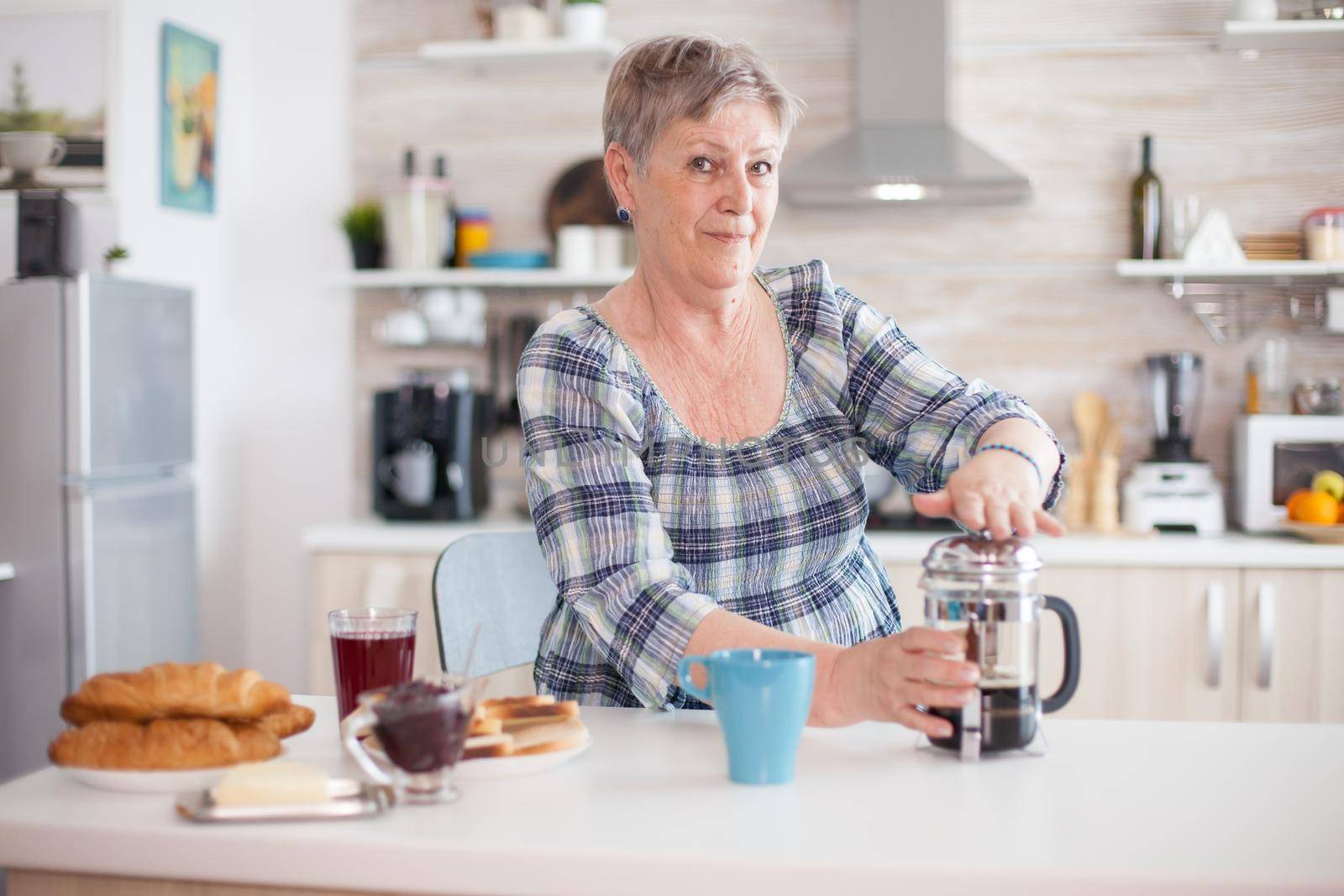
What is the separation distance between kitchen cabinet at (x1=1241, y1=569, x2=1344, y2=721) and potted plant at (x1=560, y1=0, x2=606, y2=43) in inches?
82.5

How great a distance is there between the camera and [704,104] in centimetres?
146

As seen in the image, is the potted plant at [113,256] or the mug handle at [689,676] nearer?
the mug handle at [689,676]

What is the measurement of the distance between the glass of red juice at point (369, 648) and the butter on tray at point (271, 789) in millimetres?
180

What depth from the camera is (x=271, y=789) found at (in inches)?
38.5

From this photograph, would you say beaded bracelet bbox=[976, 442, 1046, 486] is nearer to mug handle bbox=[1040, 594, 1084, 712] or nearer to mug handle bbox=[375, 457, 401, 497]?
mug handle bbox=[1040, 594, 1084, 712]

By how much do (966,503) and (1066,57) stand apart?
2.65 metres

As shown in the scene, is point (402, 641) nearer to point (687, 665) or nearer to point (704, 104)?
point (687, 665)

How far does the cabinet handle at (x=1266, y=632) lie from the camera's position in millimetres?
2873

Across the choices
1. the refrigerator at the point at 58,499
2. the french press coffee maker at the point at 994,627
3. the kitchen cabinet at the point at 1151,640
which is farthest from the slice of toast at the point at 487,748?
the refrigerator at the point at 58,499

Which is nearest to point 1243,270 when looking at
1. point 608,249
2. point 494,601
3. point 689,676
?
point 608,249

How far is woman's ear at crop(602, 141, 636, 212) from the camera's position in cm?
156

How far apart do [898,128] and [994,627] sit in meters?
2.50

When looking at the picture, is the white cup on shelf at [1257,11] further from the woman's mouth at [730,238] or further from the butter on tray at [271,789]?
the butter on tray at [271,789]

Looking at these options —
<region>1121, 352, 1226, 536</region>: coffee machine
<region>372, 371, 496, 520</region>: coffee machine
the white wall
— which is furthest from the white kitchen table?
the white wall
